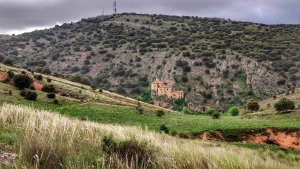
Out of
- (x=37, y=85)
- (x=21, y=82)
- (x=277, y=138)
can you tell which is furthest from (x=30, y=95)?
(x=277, y=138)

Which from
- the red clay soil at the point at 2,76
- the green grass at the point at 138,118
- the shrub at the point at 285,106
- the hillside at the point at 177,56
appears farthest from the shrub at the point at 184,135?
the hillside at the point at 177,56

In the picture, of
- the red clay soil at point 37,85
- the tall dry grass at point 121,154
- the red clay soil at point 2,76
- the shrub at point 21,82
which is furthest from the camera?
the red clay soil at point 37,85

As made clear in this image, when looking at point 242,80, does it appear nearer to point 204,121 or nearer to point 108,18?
point 204,121

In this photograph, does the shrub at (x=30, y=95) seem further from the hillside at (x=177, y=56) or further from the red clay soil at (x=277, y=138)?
the hillside at (x=177, y=56)

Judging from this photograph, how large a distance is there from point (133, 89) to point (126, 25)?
5607 cm

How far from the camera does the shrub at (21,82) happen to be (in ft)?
191

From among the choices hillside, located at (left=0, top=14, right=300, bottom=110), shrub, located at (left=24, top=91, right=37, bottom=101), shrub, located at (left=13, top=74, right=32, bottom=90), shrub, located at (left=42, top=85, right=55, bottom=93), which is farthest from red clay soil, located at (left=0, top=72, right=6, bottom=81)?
hillside, located at (left=0, top=14, right=300, bottom=110)

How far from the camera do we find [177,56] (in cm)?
13050

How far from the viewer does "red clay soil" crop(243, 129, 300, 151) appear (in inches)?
1800

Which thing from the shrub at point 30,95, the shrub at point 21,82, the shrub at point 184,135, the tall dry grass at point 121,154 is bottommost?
the shrub at point 184,135

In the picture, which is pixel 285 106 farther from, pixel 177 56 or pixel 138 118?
pixel 177 56

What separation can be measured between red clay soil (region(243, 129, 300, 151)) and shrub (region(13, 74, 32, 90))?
89.7ft

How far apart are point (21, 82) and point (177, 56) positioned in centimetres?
7595

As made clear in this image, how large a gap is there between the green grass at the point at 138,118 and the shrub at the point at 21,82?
1.17 metres
